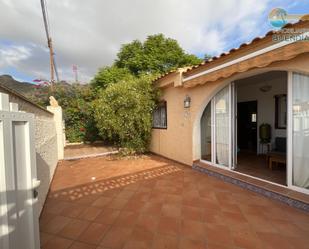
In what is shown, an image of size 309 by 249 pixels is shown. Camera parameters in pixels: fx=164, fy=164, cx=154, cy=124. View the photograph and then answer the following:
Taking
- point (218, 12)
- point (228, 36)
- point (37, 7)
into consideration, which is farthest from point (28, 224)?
point (228, 36)

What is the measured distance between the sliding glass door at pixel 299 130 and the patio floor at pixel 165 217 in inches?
32.3

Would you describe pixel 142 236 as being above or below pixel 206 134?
below

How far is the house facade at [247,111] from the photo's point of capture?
12.2 feet

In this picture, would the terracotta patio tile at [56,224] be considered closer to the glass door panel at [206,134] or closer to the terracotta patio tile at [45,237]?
the terracotta patio tile at [45,237]

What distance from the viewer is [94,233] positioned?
9.46ft

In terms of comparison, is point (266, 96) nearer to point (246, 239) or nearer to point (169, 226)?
point (246, 239)

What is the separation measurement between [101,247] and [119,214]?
89 cm

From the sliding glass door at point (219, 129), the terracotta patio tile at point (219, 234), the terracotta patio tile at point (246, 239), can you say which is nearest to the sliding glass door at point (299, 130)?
the sliding glass door at point (219, 129)

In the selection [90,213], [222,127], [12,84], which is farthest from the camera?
[12,84]

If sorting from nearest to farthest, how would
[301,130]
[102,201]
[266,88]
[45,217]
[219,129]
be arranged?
[45,217] < [301,130] < [102,201] < [219,129] < [266,88]

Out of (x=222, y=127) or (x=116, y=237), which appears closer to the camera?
(x=116, y=237)

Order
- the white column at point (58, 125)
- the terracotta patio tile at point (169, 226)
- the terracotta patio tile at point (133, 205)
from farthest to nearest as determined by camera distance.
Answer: the white column at point (58, 125) → the terracotta patio tile at point (133, 205) → the terracotta patio tile at point (169, 226)

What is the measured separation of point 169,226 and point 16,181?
2.58m

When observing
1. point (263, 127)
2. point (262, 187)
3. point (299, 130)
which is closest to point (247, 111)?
point (263, 127)
